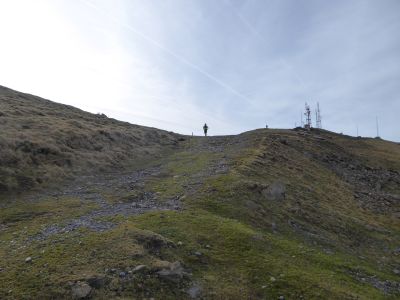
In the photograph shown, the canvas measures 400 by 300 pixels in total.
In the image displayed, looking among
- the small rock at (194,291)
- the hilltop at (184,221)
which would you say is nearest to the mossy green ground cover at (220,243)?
the hilltop at (184,221)

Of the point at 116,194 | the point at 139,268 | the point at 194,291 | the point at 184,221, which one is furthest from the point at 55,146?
the point at 194,291

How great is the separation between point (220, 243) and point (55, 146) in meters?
28.2

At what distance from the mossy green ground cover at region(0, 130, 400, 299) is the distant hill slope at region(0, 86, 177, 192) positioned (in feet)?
20.2

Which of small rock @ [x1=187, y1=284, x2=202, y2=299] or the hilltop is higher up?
the hilltop

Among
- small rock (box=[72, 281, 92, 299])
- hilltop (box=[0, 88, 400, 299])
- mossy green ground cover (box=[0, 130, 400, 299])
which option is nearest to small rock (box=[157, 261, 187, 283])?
hilltop (box=[0, 88, 400, 299])

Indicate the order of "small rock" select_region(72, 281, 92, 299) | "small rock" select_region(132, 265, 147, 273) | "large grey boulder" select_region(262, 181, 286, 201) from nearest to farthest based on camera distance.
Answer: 1. "small rock" select_region(72, 281, 92, 299)
2. "small rock" select_region(132, 265, 147, 273)
3. "large grey boulder" select_region(262, 181, 286, 201)

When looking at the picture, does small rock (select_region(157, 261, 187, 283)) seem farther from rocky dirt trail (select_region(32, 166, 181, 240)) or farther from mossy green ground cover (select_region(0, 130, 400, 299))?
rocky dirt trail (select_region(32, 166, 181, 240))

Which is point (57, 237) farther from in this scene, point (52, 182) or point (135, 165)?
point (135, 165)

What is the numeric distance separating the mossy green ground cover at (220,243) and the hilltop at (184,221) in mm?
93

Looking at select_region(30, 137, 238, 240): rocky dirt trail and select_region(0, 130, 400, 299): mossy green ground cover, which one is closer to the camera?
select_region(0, 130, 400, 299): mossy green ground cover

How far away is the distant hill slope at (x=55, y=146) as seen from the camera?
131 feet

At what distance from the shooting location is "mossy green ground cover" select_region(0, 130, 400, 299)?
68.2 ft

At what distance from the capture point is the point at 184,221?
29047 mm

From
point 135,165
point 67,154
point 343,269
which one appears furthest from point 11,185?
point 343,269
